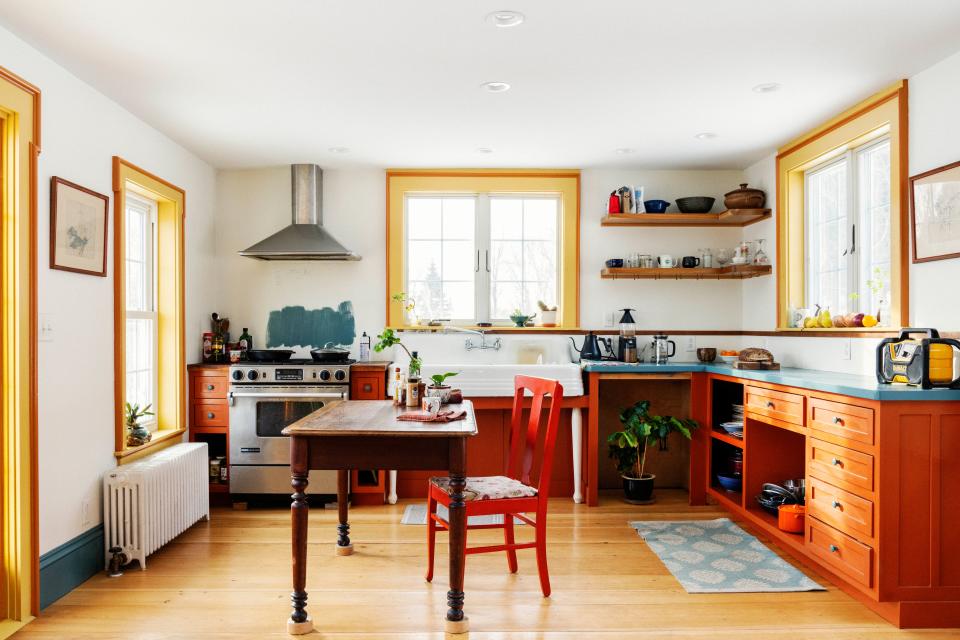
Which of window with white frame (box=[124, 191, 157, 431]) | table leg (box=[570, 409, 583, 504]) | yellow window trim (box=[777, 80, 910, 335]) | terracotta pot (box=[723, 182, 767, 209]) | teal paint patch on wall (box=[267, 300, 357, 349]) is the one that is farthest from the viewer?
teal paint patch on wall (box=[267, 300, 357, 349])

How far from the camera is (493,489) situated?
10.0 ft

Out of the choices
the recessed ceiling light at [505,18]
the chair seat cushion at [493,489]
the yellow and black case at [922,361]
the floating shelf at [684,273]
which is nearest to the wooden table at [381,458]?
A: the chair seat cushion at [493,489]

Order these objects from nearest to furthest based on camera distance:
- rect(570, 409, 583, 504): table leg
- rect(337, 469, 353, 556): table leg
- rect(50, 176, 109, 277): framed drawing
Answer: rect(50, 176, 109, 277): framed drawing
rect(337, 469, 353, 556): table leg
rect(570, 409, 583, 504): table leg

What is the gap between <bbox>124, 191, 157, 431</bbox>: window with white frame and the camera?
→ 162 inches

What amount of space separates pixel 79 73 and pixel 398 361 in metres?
2.85

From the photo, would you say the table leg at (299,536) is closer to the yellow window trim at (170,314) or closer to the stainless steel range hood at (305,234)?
the yellow window trim at (170,314)

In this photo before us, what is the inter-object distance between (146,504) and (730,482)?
3.65 meters

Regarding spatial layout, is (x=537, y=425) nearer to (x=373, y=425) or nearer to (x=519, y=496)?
(x=519, y=496)

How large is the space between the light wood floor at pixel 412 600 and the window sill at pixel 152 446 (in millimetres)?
569

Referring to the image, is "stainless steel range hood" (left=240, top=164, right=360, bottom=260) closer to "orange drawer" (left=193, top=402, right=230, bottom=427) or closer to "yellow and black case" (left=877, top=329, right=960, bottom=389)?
"orange drawer" (left=193, top=402, right=230, bottom=427)

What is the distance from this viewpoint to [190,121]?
4.04 m

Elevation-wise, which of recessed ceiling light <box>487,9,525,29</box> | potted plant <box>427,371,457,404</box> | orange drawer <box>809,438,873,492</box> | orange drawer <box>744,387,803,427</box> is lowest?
orange drawer <box>809,438,873,492</box>

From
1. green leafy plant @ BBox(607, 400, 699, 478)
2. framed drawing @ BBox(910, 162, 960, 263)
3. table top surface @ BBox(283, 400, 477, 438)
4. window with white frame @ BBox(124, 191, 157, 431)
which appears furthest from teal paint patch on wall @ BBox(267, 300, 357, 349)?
framed drawing @ BBox(910, 162, 960, 263)

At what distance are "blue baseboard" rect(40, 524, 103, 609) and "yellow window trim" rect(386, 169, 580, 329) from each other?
8.36 ft
